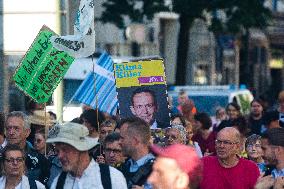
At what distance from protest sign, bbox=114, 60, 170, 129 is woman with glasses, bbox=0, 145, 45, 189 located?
3.03 m

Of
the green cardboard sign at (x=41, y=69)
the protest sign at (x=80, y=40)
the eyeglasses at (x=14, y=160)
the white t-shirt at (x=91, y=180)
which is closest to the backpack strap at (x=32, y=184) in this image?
the eyeglasses at (x=14, y=160)

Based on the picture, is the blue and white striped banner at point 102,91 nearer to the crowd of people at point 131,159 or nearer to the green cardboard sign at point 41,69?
the crowd of people at point 131,159

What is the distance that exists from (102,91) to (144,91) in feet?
5.74

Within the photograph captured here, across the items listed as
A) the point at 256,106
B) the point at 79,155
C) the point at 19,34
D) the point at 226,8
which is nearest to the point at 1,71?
the point at 19,34

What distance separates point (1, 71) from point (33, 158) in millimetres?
7149

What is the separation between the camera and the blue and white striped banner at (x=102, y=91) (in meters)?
14.1

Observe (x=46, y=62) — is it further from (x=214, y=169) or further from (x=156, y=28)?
(x=156, y=28)

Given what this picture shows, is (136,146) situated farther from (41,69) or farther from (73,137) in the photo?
(41,69)

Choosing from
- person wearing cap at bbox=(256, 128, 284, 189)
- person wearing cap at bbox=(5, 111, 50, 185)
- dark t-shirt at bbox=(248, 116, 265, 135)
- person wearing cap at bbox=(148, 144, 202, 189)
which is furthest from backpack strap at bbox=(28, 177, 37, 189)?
dark t-shirt at bbox=(248, 116, 265, 135)

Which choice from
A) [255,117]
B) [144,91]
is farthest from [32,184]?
[255,117]

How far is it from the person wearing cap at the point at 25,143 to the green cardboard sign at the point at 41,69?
1.37 metres

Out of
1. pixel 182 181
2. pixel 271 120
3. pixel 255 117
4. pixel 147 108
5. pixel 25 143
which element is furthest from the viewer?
pixel 255 117

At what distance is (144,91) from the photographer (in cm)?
1262

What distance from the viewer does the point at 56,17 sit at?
1692cm
